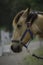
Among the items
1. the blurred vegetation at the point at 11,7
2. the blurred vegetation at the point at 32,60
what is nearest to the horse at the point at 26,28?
the blurred vegetation at the point at 32,60

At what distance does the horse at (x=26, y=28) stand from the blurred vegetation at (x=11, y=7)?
3.90 metres

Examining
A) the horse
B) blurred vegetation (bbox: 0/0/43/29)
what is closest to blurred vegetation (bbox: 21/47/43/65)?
blurred vegetation (bbox: 0/0/43/29)

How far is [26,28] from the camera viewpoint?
2871 millimetres

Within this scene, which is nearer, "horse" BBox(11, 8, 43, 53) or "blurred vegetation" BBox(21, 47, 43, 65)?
"horse" BBox(11, 8, 43, 53)

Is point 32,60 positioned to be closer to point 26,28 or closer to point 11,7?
point 11,7

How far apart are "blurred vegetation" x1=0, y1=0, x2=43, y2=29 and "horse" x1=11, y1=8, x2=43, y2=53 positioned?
3897 mm

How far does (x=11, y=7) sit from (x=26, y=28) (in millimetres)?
5110

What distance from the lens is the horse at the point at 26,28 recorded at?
2.83m

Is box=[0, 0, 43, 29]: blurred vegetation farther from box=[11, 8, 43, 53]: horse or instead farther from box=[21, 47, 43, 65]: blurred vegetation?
box=[11, 8, 43, 53]: horse

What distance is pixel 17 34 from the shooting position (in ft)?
9.53

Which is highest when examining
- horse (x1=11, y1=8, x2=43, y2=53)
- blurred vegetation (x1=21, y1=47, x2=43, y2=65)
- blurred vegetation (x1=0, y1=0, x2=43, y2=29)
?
blurred vegetation (x1=0, y1=0, x2=43, y2=29)

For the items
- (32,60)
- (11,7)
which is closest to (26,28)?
(32,60)

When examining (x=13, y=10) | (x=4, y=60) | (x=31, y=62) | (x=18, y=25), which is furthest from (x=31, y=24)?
(x=13, y=10)

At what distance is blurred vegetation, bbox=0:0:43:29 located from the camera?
7.01 metres
